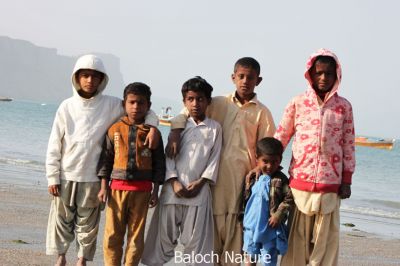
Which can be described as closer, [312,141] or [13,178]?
[312,141]

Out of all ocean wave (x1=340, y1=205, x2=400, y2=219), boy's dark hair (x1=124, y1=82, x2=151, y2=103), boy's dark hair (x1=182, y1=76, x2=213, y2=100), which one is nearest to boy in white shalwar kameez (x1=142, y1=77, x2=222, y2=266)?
boy's dark hair (x1=182, y1=76, x2=213, y2=100)

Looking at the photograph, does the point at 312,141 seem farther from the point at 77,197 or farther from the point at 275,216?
the point at 77,197

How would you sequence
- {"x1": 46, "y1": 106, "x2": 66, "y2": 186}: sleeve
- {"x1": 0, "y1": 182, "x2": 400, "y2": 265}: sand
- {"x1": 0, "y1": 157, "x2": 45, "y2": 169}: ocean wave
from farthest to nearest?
{"x1": 0, "y1": 157, "x2": 45, "y2": 169}: ocean wave, {"x1": 0, "y1": 182, "x2": 400, "y2": 265}: sand, {"x1": 46, "y1": 106, "x2": 66, "y2": 186}: sleeve

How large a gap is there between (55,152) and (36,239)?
80.6 inches

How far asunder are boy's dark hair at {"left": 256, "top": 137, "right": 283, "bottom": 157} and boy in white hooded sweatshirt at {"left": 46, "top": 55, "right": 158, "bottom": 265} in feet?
2.76

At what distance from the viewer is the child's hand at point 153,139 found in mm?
4824

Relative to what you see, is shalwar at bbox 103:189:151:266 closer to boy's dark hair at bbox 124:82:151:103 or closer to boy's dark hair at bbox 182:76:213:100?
boy's dark hair at bbox 124:82:151:103

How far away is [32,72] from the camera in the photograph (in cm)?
16150

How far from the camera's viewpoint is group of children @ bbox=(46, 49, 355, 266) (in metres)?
4.77

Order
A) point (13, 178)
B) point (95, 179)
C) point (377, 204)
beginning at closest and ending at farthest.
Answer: point (95, 179), point (13, 178), point (377, 204)

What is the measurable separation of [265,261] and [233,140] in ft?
3.16

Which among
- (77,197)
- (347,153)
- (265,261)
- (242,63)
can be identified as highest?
(242,63)

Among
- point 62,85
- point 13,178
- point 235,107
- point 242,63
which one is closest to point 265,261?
point 235,107

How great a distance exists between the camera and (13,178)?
12375 millimetres
